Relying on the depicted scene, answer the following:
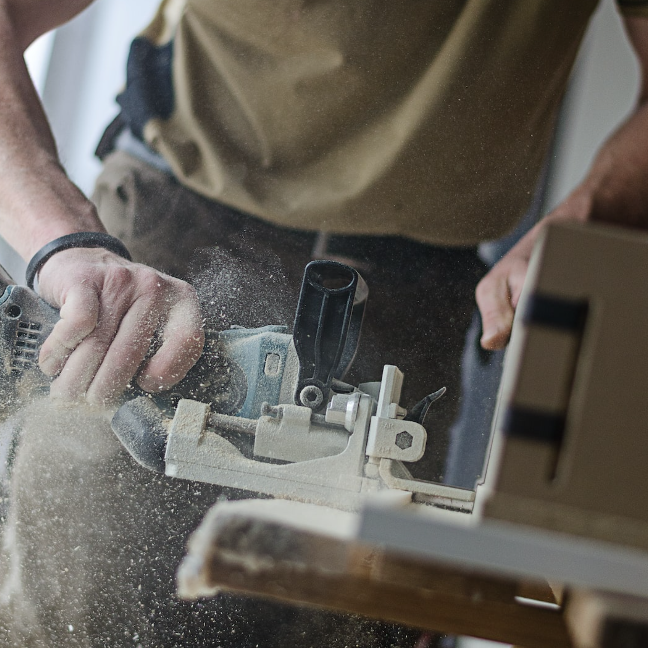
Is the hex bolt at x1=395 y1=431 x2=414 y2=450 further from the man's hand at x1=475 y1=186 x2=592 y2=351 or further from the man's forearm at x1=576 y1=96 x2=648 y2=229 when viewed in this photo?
the man's forearm at x1=576 y1=96 x2=648 y2=229

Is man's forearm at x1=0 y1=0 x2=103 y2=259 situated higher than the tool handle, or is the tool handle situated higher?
man's forearm at x1=0 y1=0 x2=103 y2=259

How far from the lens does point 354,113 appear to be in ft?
4.00

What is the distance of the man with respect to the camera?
1198 millimetres

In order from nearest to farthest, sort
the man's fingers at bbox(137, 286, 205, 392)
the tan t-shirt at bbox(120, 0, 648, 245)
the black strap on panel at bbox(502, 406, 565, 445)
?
the black strap on panel at bbox(502, 406, 565, 445)
the man's fingers at bbox(137, 286, 205, 392)
the tan t-shirt at bbox(120, 0, 648, 245)

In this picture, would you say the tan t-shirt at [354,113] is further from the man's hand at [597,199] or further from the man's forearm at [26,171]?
the man's forearm at [26,171]

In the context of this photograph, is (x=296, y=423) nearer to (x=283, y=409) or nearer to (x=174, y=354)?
(x=283, y=409)

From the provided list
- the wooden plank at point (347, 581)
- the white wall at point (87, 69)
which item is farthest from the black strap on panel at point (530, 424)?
the white wall at point (87, 69)

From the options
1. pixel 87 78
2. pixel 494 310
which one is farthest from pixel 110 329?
pixel 494 310

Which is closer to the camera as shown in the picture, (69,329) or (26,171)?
(69,329)

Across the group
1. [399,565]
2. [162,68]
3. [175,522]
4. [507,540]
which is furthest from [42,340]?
[507,540]

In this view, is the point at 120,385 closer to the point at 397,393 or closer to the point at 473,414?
the point at 397,393

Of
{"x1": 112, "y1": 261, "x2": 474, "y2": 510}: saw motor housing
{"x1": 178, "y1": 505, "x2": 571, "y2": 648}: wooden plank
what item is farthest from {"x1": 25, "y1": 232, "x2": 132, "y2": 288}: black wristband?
{"x1": 178, "y1": 505, "x2": 571, "y2": 648}: wooden plank

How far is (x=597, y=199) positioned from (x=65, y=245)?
3.47ft

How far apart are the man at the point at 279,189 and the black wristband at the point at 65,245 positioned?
0.05 ft
